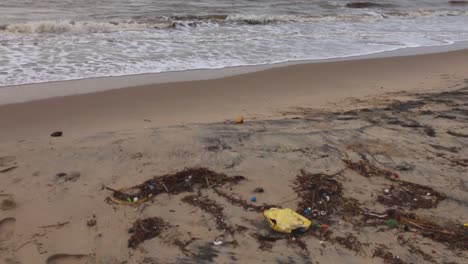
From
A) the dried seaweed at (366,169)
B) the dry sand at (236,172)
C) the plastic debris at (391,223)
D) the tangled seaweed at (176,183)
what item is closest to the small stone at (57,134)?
the dry sand at (236,172)

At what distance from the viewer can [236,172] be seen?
390 centimetres

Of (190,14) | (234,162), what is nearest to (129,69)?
(234,162)

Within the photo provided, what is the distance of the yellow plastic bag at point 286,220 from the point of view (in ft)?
10.1

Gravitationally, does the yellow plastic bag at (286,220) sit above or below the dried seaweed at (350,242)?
above

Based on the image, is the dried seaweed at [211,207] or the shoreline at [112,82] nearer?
the dried seaweed at [211,207]

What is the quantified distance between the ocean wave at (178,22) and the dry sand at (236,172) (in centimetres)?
→ 560

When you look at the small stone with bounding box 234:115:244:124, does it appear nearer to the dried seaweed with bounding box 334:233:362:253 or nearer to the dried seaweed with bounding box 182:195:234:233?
the dried seaweed with bounding box 182:195:234:233

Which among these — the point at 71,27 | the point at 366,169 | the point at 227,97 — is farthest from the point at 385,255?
the point at 71,27

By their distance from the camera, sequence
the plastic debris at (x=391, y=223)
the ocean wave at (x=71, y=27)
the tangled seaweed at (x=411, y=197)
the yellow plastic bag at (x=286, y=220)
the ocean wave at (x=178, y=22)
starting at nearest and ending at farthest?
the yellow plastic bag at (x=286, y=220), the plastic debris at (x=391, y=223), the tangled seaweed at (x=411, y=197), the ocean wave at (x=71, y=27), the ocean wave at (x=178, y=22)

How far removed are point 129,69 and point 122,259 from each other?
17.5 feet

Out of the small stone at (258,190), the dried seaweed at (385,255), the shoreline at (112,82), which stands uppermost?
the shoreline at (112,82)

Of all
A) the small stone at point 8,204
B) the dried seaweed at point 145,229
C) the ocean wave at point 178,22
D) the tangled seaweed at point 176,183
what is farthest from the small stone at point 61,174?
the ocean wave at point 178,22

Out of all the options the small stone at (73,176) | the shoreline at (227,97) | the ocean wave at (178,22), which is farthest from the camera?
the ocean wave at (178,22)

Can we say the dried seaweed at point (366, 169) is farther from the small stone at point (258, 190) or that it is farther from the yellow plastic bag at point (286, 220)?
the yellow plastic bag at point (286, 220)
